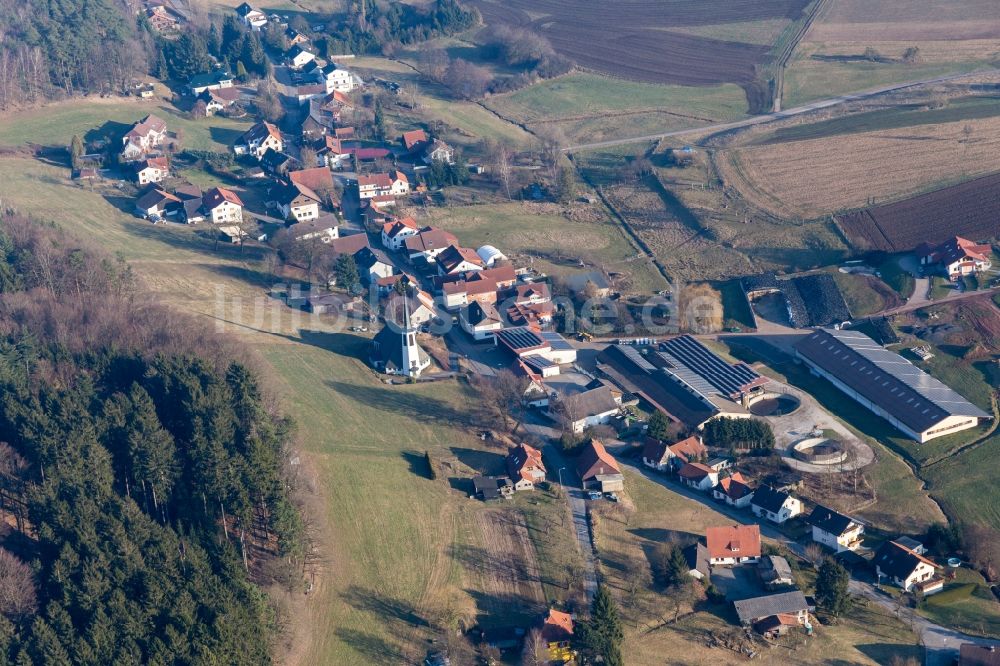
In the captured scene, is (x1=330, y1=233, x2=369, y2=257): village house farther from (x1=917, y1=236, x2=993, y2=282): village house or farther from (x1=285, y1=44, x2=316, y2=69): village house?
(x1=285, y1=44, x2=316, y2=69): village house

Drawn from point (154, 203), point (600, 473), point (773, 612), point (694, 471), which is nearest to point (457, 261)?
point (154, 203)

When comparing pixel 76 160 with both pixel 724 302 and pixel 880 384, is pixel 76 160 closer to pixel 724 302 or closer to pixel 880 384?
pixel 724 302

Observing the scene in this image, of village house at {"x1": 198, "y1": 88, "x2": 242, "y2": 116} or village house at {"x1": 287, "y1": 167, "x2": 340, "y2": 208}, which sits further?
village house at {"x1": 198, "y1": 88, "x2": 242, "y2": 116}

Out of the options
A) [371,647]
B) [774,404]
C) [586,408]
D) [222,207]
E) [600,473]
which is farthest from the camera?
[222,207]

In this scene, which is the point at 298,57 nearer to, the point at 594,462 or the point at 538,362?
the point at 538,362

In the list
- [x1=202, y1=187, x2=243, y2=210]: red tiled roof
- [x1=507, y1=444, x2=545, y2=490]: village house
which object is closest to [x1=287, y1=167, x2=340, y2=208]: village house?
[x1=202, y1=187, x2=243, y2=210]: red tiled roof

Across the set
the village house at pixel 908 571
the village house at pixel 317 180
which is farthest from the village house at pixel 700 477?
the village house at pixel 317 180
